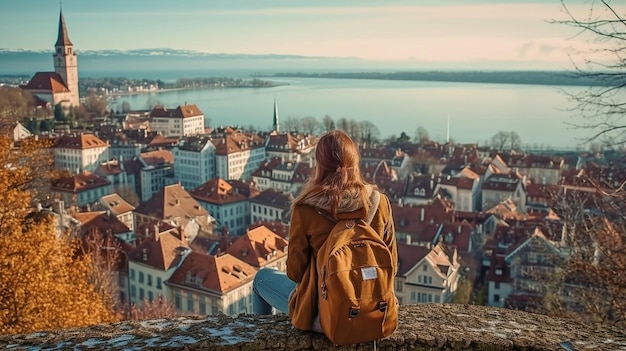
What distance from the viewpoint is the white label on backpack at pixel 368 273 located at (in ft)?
7.21

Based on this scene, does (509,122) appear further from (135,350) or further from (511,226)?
(135,350)

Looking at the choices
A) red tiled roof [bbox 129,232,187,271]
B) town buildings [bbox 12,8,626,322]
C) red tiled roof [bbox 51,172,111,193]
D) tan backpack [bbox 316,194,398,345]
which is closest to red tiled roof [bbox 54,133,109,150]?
town buildings [bbox 12,8,626,322]

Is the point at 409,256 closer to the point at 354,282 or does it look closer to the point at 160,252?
the point at 160,252

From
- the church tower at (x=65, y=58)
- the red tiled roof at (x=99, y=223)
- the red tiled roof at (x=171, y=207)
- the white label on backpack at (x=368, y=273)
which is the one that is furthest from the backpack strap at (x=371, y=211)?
the church tower at (x=65, y=58)

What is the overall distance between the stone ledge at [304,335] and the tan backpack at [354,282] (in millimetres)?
237

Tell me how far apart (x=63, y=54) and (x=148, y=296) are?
4489cm

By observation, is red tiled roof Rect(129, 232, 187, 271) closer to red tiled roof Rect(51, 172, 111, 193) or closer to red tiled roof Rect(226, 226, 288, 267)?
red tiled roof Rect(226, 226, 288, 267)

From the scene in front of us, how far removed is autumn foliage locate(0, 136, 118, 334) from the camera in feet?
20.5

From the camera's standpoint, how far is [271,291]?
9.68 feet

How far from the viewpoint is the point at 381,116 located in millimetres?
85500

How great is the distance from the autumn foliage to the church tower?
5160 cm

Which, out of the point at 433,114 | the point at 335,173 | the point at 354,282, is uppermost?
the point at 335,173

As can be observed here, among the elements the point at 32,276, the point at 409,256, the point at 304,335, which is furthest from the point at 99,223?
the point at 304,335

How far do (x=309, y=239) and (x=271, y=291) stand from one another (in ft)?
2.40
